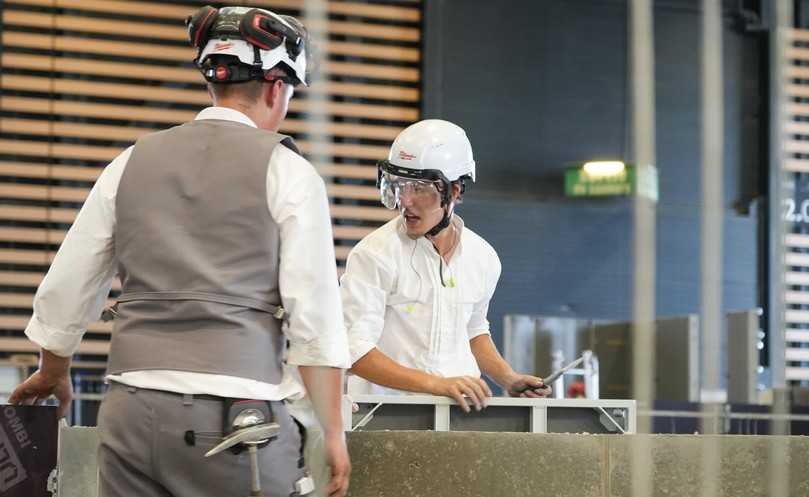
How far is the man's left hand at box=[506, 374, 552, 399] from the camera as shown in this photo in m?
3.40

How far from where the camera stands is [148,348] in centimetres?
224

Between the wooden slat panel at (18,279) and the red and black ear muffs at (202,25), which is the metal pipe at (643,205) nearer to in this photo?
the red and black ear muffs at (202,25)

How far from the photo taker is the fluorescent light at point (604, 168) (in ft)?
37.6

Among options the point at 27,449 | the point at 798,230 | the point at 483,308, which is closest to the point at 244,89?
the point at 27,449

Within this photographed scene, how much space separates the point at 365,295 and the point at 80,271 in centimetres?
123

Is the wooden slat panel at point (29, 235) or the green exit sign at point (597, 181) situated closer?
the wooden slat panel at point (29, 235)

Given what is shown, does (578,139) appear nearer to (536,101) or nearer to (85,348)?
(536,101)

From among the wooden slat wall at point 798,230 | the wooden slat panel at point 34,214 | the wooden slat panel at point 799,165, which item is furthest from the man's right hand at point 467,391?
the wooden slat panel at point 799,165

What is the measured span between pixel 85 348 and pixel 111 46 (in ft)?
8.30

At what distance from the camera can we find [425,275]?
3.65m

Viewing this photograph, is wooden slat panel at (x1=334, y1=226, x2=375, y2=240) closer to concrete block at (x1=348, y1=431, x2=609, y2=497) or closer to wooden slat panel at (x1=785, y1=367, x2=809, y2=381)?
wooden slat panel at (x1=785, y1=367, x2=809, y2=381)

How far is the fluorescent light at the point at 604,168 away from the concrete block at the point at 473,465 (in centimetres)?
893

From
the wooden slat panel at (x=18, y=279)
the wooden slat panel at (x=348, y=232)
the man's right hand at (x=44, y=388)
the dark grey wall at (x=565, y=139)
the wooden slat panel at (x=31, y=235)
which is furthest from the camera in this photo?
the dark grey wall at (x=565, y=139)

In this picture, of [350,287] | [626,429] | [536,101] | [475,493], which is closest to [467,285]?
[350,287]
